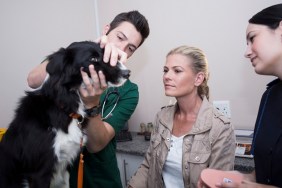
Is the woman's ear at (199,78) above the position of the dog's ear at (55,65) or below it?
below

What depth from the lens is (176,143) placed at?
56.9 inches

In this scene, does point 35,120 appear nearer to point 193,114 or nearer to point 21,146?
point 21,146

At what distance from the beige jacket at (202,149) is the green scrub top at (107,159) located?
10.0 inches

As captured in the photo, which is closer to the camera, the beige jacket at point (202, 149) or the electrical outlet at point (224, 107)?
the beige jacket at point (202, 149)

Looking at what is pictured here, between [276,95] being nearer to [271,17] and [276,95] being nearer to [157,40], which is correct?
[271,17]

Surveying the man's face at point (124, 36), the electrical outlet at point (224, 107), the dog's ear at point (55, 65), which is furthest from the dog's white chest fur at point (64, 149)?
the electrical outlet at point (224, 107)

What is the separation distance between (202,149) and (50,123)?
77cm

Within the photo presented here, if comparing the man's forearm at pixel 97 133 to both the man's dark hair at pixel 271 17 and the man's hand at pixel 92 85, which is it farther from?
the man's dark hair at pixel 271 17

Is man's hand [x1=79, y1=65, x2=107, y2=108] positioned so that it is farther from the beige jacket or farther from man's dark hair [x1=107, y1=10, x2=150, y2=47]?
the beige jacket

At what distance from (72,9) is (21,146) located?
158cm

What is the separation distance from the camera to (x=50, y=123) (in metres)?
1.04

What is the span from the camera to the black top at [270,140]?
864 mm

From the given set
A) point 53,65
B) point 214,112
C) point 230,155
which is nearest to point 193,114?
point 214,112

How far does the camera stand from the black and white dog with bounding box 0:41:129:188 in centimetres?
102
